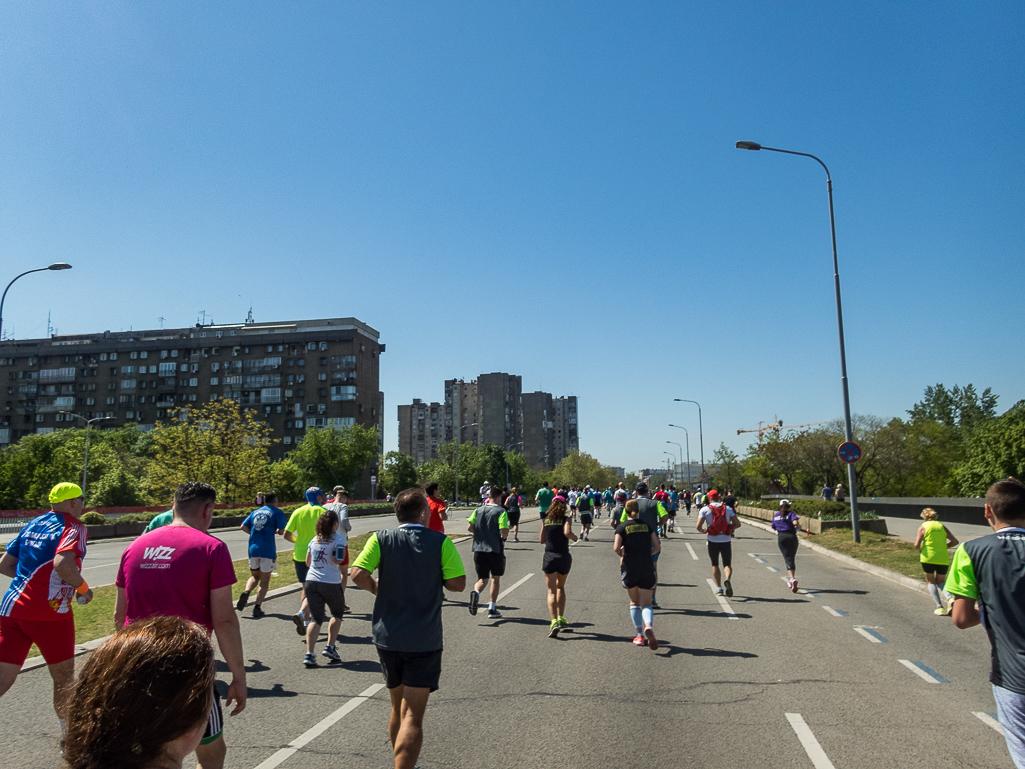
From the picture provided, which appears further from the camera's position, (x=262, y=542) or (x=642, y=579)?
(x=262, y=542)

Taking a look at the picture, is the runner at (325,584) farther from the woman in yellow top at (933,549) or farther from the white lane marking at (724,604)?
the woman in yellow top at (933,549)

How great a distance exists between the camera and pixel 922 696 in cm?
671

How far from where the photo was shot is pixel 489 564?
1136 cm

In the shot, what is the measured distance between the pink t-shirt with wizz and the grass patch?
14.7m

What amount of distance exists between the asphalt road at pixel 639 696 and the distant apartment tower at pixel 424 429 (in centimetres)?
18169

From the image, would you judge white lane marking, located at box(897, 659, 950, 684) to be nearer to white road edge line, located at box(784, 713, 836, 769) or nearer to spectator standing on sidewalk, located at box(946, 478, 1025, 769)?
white road edge line, located at box(784, 713, 836, 769)

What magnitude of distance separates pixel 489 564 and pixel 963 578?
8.24m

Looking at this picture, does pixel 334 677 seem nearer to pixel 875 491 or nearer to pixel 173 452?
pixel 173 452

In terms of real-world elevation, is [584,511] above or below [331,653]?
above

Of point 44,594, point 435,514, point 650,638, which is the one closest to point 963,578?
point 650,638

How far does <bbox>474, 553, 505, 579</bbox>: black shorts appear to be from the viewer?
36.9 feet

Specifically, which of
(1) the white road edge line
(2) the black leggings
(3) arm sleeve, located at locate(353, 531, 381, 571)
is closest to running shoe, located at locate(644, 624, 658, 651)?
(1) the white road edge line

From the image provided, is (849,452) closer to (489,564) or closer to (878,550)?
(878,550)

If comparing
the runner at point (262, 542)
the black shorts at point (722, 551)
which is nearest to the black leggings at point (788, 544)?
the black shorts at point (722, 551)
